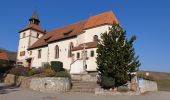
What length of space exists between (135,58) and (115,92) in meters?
4.55

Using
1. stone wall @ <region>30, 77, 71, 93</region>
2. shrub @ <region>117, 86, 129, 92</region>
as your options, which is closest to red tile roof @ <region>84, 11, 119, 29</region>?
shrub @ <region>117, 86, 129, 92</region>

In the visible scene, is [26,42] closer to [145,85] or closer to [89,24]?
[89,24]

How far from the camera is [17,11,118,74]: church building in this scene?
112 feet

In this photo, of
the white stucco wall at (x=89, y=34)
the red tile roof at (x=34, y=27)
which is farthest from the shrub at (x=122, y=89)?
the red tile roof at (x=34, y=27)

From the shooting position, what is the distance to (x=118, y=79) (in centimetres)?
2191

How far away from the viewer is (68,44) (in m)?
Answer: 40.1

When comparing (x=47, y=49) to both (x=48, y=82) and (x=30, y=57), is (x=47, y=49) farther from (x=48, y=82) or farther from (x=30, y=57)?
(x=48, y=82)

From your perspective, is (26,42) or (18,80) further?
(26,42)

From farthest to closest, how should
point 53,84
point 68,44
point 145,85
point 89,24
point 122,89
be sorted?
point 68,44, point 89,24, point 145,85, point 53,84, point 122,89

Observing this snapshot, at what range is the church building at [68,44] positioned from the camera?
34.1 m

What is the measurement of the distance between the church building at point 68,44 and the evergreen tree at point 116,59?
8.47 metres

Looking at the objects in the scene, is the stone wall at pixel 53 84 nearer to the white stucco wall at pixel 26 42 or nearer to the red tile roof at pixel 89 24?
the red tile roof at pixel 89 24

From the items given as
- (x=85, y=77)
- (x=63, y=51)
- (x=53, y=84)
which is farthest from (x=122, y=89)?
(x=63, y=51)

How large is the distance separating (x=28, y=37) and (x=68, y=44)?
15.8 metres
